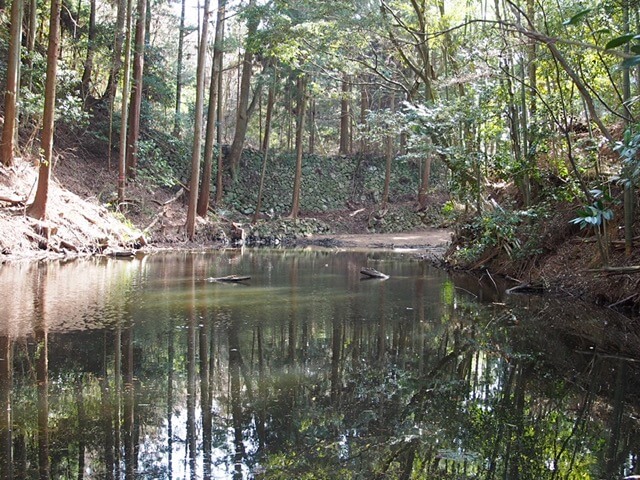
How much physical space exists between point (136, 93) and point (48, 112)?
23.8 ft

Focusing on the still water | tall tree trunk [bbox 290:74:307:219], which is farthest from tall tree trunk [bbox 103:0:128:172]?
the still water

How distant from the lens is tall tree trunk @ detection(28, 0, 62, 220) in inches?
524

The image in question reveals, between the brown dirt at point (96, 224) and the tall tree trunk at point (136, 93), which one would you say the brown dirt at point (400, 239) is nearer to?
the brown dirt at point (96, 224)

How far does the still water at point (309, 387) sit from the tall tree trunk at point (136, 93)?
40.7 feet

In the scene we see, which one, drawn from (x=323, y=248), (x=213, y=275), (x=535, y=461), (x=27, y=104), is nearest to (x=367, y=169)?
(x=323, y=248)

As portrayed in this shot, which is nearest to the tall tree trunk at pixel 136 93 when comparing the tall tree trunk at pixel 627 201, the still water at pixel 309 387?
the still water at pixel 309 387

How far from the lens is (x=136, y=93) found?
67.3 feet

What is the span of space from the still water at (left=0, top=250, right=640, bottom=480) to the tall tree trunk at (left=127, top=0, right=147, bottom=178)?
12419 mm

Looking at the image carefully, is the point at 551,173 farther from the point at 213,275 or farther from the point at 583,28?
the point at 213,275

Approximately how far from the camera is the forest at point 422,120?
28.8ft

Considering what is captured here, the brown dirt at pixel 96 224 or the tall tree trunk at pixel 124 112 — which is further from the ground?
the tall tree trunk at pixel 124 112

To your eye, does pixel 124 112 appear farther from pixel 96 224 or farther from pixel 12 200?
pixel 12 200

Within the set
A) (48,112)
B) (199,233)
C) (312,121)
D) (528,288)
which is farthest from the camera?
(312,121)

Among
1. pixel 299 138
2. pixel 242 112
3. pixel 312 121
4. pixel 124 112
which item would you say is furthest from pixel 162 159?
pixel 312 121
